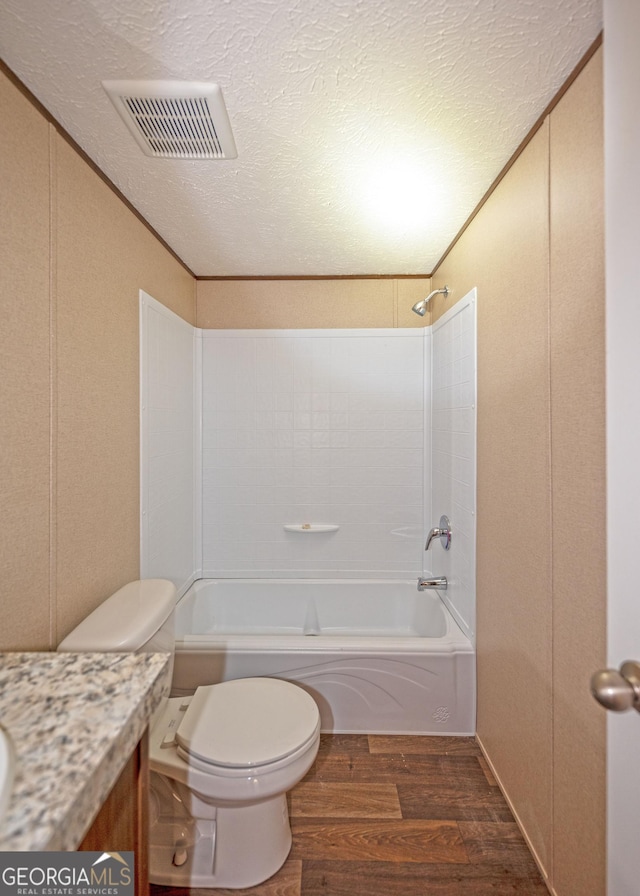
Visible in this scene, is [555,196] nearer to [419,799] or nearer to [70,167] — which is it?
[70,167]

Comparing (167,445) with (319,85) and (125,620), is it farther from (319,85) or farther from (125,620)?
(319,85)

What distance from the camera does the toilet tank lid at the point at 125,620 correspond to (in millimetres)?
1203

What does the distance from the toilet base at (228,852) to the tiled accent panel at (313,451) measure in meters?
1.43

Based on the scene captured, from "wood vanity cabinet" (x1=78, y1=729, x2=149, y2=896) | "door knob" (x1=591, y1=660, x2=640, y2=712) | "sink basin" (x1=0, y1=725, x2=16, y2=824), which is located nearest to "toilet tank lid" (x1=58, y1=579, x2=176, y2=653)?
"wood vanity cabinet" (x1=78, y1=729, x2=149, y2=896)

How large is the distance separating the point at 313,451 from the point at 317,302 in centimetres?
95

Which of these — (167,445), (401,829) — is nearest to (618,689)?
(401,829)

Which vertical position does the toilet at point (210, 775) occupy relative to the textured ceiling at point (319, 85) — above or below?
below

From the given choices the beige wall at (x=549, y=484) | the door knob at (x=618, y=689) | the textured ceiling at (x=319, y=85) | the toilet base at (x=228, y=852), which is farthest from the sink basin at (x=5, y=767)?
the textured ceiling at (x=319, y=85)

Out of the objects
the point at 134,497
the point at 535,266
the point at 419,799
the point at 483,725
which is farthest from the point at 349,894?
the point at 535,266

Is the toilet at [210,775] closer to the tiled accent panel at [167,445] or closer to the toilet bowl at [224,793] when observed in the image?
the toilet bowl at [224,793]

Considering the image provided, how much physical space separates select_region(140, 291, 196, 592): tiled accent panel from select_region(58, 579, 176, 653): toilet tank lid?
0.41 m

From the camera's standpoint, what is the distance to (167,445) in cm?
224

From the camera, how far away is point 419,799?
162 cm

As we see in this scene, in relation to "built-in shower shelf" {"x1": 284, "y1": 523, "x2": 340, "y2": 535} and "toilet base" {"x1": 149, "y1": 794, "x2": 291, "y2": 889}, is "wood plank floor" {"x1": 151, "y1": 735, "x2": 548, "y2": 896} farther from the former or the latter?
"built-in shower shelf" {"x1": 284, "y1": 523, "x2": 340, "y2": 535}
